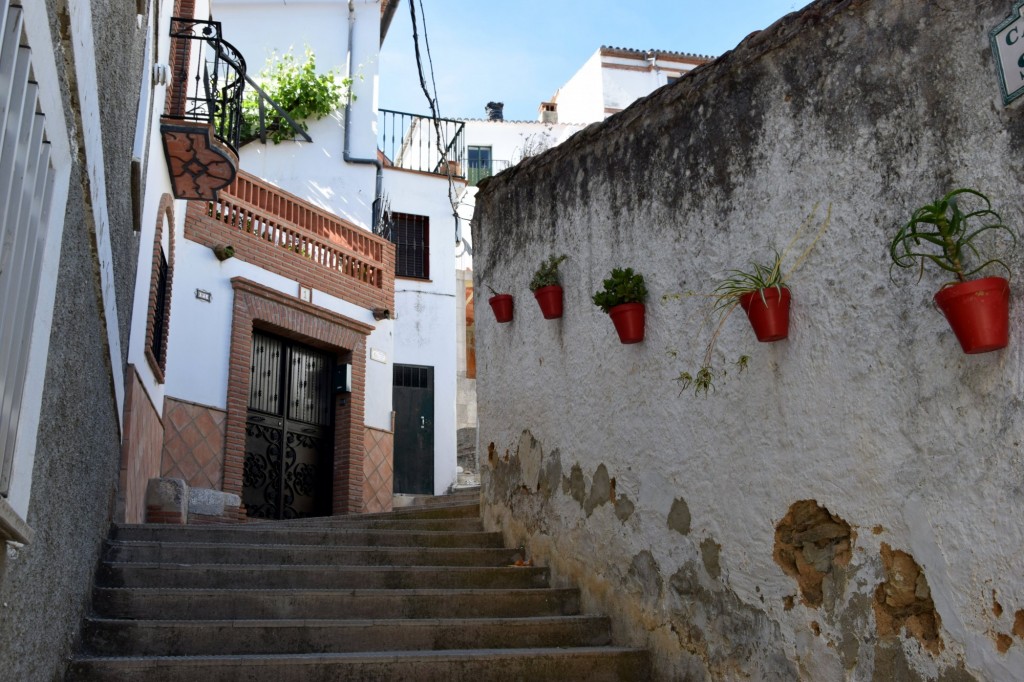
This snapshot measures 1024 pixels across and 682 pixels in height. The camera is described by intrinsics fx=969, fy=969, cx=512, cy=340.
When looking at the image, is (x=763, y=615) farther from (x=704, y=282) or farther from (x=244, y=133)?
(x=244, y=133)

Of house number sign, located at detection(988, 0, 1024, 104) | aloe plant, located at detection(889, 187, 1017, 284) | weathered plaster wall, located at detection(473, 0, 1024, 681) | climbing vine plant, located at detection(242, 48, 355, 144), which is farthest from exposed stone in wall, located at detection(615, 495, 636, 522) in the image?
climbing vine plant, located at detection(242, 48, 355, 144)

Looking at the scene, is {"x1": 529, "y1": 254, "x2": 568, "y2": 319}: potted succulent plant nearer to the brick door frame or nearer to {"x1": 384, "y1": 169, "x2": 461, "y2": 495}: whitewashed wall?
the brick door frame

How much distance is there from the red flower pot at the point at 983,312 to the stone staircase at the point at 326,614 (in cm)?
219

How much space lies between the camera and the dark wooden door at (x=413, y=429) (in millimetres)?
14922

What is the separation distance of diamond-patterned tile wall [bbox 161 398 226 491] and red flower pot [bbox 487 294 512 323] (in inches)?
214

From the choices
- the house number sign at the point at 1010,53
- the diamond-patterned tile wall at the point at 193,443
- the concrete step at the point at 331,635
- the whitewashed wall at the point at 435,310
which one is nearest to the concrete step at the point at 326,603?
the concrete step at the point at 331,635

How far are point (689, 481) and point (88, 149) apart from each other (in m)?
2.70

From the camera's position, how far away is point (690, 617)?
13.6ft

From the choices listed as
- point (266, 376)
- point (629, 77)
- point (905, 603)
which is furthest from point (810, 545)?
point (629, 77)

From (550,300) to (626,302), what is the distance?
0.84 metres

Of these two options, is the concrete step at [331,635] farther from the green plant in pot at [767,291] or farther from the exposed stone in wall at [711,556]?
the green plant in pot at [767,291]

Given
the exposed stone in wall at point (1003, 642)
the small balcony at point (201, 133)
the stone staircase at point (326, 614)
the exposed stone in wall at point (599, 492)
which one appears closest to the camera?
the exposed stone in wall at point (1003, 642)

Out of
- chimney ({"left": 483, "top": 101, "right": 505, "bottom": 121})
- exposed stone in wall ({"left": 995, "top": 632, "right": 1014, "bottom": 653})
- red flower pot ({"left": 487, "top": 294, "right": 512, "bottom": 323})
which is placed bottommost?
exposed stone in wall ({"left": 995, "top": 632, "right": 1014, "bottom": 653})

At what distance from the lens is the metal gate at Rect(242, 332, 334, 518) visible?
11.8 metres
